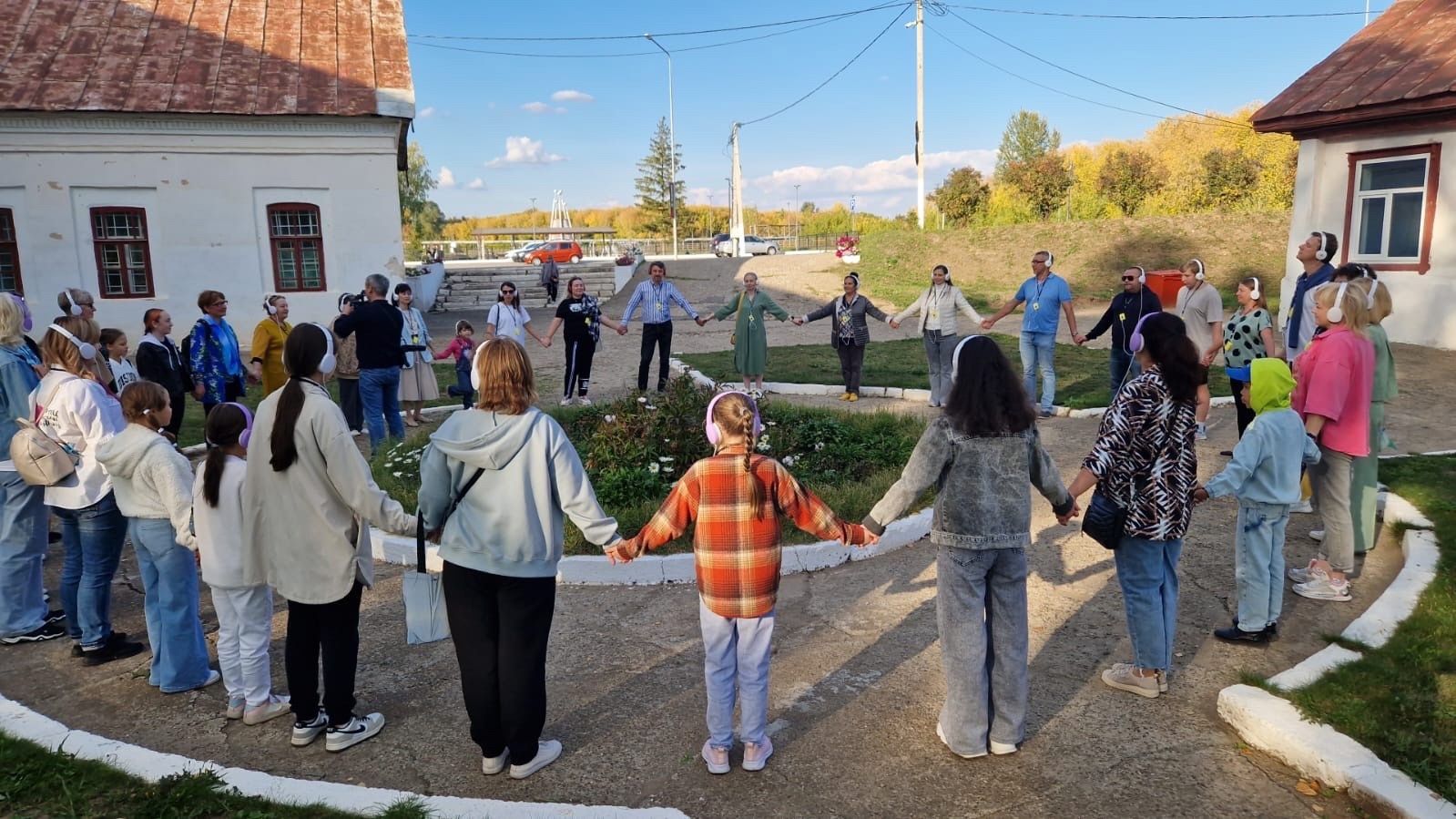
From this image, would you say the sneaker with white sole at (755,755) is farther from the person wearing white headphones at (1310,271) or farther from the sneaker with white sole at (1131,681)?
the person wearing white headphones at (1310,271)

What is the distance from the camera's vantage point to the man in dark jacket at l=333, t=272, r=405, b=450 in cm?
941

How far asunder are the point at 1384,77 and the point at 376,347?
16132 millimetres

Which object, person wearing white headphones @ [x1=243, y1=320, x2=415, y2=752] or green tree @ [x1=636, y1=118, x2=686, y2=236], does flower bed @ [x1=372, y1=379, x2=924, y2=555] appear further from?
green tree @ [x1=636, y1=118, x2=686, y2=236]

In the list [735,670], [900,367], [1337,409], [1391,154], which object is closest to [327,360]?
[735,670]

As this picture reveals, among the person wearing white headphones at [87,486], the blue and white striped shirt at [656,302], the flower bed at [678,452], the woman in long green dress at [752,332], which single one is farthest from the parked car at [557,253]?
the person wearing white headphones at [87,486]

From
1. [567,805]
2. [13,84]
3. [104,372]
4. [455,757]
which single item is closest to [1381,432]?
[567,805]

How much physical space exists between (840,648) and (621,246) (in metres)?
49.3

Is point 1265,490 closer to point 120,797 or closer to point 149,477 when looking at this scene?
point 120,797

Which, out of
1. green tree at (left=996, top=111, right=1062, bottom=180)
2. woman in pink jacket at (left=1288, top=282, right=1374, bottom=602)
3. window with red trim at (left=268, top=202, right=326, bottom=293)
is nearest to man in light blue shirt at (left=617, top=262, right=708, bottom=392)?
woman in pink jacket at (left=1288, top=282, right=1374, bottom=602)

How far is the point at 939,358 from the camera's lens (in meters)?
11.0

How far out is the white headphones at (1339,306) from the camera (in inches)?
204

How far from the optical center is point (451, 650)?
16.8 ft

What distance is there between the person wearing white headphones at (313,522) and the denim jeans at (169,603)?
807 mm

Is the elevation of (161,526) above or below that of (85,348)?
below
